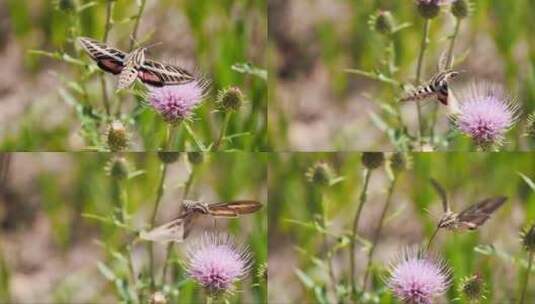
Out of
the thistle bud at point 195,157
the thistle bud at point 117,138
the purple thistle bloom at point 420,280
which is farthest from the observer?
the thistle bud at point 195,157

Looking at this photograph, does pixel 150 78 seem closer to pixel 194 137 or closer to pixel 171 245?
pixel 194 137

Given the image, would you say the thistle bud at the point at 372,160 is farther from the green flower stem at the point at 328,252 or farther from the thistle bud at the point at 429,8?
the thistle bud at the point at 429,8

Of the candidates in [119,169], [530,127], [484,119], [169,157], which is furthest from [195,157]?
[530,127]

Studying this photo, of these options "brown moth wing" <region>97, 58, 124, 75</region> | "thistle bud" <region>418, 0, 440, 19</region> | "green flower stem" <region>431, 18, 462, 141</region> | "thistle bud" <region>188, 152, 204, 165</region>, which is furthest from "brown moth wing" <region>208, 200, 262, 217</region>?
"thistle bud" <region>418, 0, 440, 19</region>

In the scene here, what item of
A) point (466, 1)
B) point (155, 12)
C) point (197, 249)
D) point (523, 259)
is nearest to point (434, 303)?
point (523, 259)

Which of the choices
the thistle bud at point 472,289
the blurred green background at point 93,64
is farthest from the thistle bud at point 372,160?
the thistle bud at point 472,289
